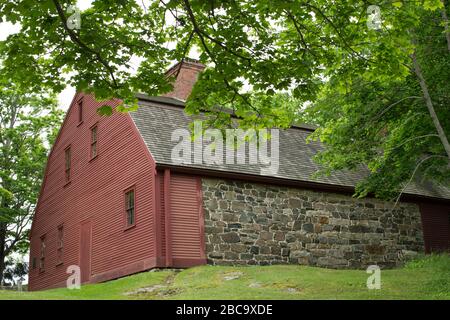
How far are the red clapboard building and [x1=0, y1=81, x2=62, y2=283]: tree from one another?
8158 mm

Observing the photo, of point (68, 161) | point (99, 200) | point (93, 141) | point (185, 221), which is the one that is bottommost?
point (185, 221)

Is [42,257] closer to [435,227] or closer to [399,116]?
[399,116]

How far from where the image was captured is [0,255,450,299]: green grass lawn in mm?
13359

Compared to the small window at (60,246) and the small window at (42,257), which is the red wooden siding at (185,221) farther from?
the small window at (42,257)

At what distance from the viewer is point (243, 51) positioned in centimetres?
1034

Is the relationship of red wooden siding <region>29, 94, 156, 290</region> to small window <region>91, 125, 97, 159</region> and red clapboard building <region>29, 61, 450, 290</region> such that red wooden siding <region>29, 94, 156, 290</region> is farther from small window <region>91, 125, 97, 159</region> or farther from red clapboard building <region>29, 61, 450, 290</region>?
small window <region>91, 125, 97, 159</region>

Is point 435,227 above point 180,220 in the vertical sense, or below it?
below

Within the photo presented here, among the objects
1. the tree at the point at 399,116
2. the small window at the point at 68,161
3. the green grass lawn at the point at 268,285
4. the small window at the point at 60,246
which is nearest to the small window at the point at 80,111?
the small window at the point at 68,161

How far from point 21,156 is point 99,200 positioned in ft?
A: 45.8

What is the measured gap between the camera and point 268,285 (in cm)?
1478

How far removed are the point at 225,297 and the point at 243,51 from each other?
17.5ft

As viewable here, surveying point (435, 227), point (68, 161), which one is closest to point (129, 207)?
point (68, 161)

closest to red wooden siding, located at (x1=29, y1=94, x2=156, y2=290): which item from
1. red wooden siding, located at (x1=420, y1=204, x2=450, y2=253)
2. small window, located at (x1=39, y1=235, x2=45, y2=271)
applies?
small window, located at (x1=39, y1=235, x2=45, y2=271)
